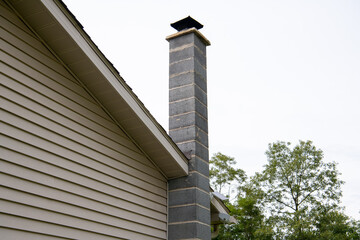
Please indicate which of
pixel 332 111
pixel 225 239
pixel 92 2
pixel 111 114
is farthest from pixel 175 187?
pixel 332 111

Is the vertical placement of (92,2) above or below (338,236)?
above

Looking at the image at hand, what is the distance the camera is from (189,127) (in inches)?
276

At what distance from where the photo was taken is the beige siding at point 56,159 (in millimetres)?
4434

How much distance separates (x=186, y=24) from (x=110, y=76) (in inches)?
102

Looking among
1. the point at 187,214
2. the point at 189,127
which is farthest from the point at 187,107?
the point at 187,214

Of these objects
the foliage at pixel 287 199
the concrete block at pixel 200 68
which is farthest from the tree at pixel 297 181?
the concrete block at pixel 200 68

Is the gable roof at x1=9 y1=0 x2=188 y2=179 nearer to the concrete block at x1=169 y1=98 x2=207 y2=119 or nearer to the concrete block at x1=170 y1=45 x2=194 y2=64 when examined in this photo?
the concrete block at x1=169 y1=98 x2=207 y2=119

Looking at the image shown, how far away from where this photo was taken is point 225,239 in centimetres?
2964

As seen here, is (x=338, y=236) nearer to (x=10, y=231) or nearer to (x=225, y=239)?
(x=225, y=239)

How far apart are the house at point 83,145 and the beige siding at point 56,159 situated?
0.04 feet

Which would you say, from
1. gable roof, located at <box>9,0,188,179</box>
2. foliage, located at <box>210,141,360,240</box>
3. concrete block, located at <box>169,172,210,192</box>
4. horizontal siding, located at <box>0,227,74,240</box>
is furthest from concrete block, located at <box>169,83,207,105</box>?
foliage, located at <box>210,141,360,240</box>

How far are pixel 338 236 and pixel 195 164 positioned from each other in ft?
83.0

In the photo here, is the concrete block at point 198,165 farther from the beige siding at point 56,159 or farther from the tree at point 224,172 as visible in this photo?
the tree at point 224,172

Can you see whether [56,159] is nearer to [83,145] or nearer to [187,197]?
[83,145]
